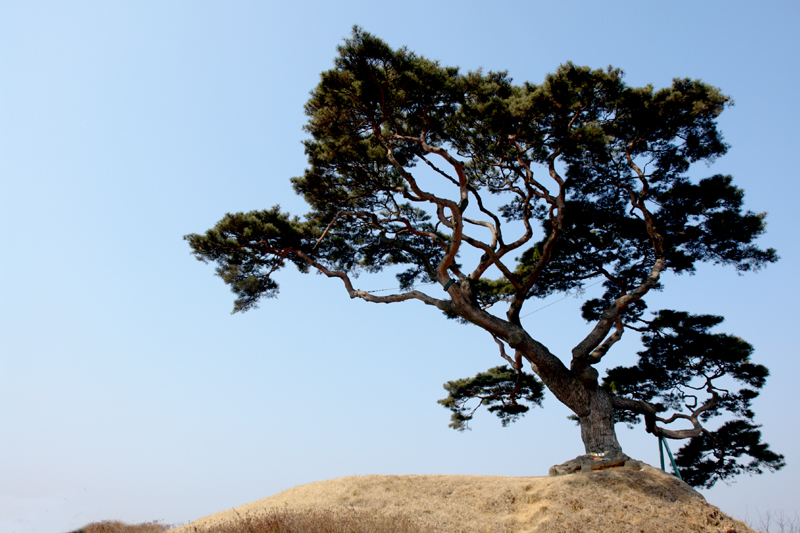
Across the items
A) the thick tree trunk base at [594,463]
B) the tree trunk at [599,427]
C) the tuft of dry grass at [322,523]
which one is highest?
the tree trunk at [599,427]

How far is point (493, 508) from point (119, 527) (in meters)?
7.10

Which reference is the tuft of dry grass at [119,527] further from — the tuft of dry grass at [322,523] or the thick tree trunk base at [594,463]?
the thick tree trunk base at [594,463]

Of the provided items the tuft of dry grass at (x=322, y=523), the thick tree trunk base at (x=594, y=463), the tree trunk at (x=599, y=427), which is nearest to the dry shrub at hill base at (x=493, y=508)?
the tuft of dry grass at (x=322, y=523)

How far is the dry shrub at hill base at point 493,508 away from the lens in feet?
24.8

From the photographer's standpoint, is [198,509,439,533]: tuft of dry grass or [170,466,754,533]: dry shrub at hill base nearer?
[198,509,439,533]: tuft of dry grass

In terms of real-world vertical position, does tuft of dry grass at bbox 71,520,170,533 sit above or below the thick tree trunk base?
below

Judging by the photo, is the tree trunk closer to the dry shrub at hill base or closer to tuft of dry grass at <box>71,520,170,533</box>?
the dry shrub at hill base

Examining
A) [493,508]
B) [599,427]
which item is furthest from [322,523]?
[599,427]

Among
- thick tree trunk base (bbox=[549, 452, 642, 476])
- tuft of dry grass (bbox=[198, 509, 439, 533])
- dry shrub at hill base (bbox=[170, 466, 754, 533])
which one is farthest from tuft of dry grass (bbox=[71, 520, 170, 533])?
thick tree trunk base (bbox=[549, 452, 642, 476])

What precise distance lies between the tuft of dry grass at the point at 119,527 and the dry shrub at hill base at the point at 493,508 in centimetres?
83

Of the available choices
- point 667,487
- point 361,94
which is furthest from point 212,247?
point 667,487

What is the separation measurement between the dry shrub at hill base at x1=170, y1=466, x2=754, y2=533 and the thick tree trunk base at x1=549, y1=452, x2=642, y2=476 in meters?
0.30

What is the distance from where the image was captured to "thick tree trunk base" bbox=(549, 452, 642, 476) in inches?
373

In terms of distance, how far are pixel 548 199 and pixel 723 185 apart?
11.3 ft
